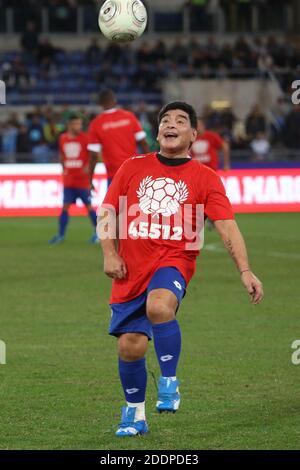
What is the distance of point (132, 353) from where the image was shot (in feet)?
21.1

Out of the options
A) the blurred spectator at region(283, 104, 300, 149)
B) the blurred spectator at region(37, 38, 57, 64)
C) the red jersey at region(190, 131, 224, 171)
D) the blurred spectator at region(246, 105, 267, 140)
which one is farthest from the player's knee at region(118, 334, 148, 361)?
the blurred spectator at region(37, 38, 57, 64)

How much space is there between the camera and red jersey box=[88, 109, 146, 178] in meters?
16.9

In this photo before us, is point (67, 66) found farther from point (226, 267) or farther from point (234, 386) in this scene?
point (234, 386)

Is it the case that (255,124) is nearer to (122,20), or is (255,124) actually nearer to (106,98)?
(106,98)

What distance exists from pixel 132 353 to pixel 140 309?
0.83 feet

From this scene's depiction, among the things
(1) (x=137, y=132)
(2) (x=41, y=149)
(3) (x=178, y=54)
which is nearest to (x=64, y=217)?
(1) (x=137, y=132)

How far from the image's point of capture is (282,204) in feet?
80.8

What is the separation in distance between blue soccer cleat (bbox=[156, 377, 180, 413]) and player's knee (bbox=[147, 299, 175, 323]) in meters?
0.35

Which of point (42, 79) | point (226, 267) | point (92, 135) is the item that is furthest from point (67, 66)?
point (226, 267)

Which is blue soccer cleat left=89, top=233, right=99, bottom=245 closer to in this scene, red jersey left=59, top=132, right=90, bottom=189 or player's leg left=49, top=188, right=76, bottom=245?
player's leg left=49, top=188, right=76, bottom=245

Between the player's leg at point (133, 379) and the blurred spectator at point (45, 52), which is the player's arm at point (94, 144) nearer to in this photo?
the player's leg at point (133, 379)

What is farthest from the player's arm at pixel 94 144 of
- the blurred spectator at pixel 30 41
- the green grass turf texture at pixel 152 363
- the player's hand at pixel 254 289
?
the blurred spectator at pixel 30 41

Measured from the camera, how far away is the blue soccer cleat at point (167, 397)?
632 centimetres

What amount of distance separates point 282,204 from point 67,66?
10.6 m
